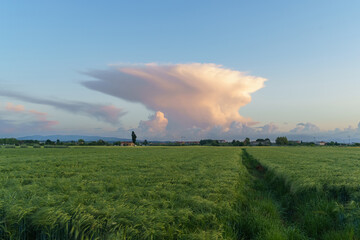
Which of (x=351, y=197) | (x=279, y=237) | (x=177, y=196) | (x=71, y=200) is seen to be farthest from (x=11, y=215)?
(x=351, y=197)

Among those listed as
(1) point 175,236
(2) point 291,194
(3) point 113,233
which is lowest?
(2) point 291,194

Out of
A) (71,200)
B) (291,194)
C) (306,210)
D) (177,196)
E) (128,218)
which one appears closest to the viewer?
(128,218)

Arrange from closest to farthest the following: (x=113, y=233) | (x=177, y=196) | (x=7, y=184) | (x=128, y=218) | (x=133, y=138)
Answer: (x=113, y=233), (x=128, y=218), (x=177, y=196), (x=7, y=184), (x=133, y=138)

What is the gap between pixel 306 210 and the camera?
26.8 ft

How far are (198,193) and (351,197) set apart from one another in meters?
7.06

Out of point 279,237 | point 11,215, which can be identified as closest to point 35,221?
point 11,215

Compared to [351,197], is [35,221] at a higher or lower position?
higher

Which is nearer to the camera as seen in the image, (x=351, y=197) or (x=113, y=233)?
(x=113, y=233)

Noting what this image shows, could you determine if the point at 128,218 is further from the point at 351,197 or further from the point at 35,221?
the point at 351,197

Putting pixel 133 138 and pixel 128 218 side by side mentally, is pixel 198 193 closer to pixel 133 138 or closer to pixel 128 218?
pixel 128 218

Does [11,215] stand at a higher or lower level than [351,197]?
higher

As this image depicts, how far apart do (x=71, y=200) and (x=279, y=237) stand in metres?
6.30

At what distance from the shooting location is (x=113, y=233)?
450 centimetres

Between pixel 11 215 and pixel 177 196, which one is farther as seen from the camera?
pixel 177 196
